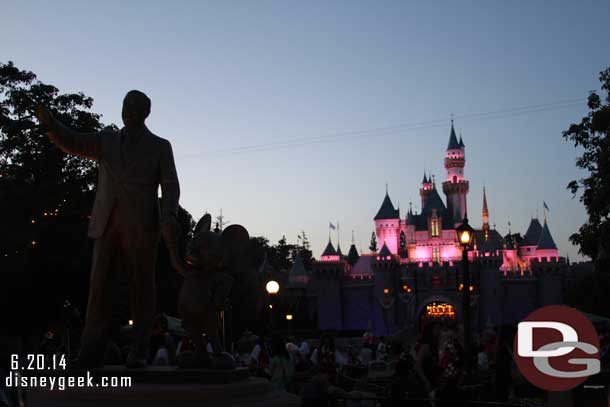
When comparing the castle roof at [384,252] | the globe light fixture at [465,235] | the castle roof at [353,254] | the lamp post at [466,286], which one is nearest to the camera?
the lamp post at [466,286]

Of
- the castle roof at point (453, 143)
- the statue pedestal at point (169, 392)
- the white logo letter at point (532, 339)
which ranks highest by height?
the castle roof at point (453, 143)

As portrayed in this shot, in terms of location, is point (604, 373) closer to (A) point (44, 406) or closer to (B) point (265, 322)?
(A) point (44, 406)

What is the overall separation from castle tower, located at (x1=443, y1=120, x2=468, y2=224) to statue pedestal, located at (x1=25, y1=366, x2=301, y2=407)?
318 ft

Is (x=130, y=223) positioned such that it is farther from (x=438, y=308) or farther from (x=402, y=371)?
(x=438, y=308)

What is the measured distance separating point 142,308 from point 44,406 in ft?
5.61

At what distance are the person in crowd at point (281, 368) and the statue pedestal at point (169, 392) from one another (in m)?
4.24

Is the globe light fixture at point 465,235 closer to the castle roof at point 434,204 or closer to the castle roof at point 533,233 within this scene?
the castle roof at point 434,204

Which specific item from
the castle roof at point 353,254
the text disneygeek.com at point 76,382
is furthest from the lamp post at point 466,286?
the castle roof at point 353,254

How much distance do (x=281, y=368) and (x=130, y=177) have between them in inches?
193

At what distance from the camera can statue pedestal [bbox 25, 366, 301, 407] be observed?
6.51 m

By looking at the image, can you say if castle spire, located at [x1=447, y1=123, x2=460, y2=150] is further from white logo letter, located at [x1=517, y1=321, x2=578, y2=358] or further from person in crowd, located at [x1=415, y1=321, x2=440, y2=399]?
white logo letter, located at [x1=517, y1=321, x2=578, y2=358]

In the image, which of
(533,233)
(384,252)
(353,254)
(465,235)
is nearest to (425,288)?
(384,252)

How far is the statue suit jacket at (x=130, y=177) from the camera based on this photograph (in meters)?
7.90

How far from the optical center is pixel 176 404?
6477 mm
